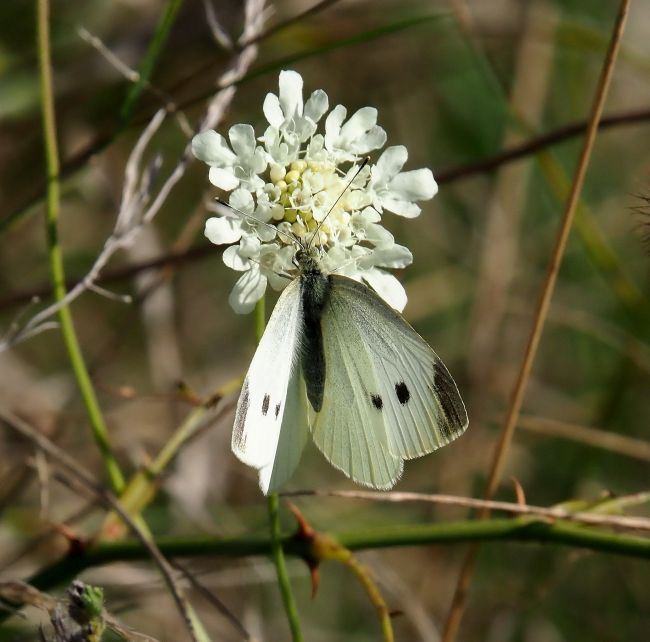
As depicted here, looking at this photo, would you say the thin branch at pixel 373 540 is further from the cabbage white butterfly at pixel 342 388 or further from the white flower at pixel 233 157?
the white flower at pixel 233 157

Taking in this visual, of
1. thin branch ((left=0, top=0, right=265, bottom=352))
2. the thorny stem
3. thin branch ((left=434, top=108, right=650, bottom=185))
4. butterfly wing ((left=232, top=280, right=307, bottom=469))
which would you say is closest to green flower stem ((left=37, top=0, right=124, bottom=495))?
thin branch ((left=0, top=0, right=265, bottom=352))

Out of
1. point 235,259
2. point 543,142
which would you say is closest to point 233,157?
point 235,259

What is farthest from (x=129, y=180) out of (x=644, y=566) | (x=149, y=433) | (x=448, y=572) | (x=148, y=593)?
(x=644, y=566)

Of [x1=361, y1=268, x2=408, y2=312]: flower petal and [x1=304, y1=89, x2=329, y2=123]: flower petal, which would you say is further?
[x1=361, y1=268, x2=408, y2=312]: flower petal

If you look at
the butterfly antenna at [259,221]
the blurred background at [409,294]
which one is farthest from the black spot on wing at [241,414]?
the blurred background at [409,294]

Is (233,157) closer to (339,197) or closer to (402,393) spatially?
(339,197)

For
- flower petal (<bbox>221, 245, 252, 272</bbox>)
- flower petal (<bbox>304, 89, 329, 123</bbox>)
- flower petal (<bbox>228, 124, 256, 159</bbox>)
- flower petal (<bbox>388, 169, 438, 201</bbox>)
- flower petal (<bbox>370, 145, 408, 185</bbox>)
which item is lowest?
flower petal (<bbox>221, 245, 252, 272</bbox>)

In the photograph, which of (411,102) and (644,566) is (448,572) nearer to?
(644,566)

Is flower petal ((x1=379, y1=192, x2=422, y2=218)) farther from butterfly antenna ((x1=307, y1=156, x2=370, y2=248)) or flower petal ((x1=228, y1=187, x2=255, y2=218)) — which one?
flower petal ((x1=228, y1=187, x2=255, y2=218))
